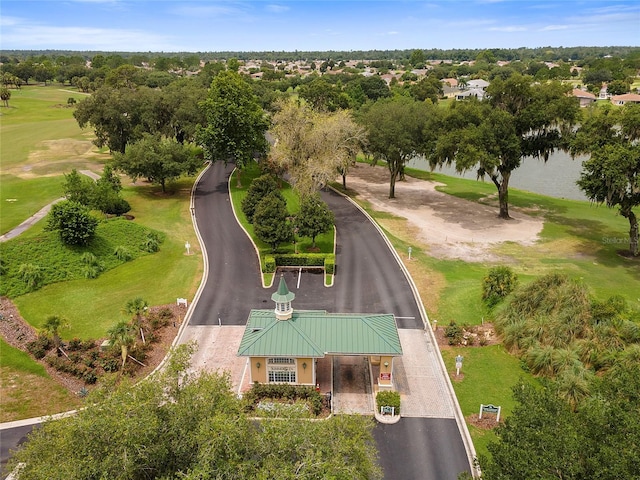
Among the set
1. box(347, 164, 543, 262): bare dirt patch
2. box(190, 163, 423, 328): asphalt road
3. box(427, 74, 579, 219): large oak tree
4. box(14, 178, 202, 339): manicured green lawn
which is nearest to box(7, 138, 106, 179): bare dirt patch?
box(14, 178, 202, 339): manicured green lawn

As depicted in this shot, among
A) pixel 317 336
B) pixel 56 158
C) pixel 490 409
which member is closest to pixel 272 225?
pixel 317 336

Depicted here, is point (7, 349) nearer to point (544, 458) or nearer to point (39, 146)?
point (544, 458)

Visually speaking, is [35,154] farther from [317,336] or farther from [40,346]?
[317,336]

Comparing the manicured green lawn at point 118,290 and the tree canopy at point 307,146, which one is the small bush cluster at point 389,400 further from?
the tree canopy at point 307,146

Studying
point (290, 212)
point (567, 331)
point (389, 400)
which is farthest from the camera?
point (290, 212)

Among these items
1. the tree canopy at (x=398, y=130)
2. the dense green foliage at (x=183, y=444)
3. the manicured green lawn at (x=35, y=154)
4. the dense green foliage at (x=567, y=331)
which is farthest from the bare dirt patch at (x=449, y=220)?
the manicured green lawn at (x=35, y=154)

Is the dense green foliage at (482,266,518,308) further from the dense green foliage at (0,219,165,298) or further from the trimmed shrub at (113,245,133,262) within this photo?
the trimmed shrub at (113,245,133,262)
